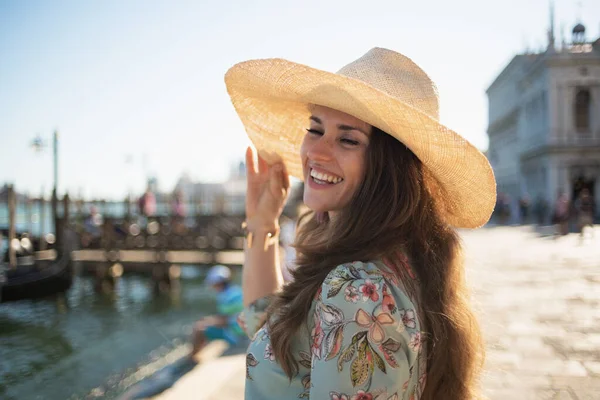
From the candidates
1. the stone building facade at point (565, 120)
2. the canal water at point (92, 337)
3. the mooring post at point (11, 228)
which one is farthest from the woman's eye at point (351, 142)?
the stone building facade at point (565, 120)

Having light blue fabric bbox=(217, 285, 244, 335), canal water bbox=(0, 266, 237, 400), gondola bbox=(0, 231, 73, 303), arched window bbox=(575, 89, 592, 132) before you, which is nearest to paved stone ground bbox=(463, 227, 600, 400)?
light blue fabric bbox=(217, 285, 244, 335)

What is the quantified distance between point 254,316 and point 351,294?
80cm

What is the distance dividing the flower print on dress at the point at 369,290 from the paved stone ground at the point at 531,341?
649 mm

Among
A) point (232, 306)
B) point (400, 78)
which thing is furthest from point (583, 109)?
point (400, 78)

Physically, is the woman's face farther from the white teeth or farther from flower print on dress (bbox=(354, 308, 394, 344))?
flower print on dress (bbox=(354, 308, 394, 344))

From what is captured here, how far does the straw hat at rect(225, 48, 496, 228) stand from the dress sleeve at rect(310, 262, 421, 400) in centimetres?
46

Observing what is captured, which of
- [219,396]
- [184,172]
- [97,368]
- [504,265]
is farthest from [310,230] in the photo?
[184,172]

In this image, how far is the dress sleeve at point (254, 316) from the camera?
1848mm

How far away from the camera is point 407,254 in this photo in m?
1.41

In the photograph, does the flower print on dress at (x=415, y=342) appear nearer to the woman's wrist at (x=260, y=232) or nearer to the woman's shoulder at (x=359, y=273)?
the woman's shoulder at (x=359, y=273)

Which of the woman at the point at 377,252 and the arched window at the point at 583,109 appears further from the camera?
the arched window at the point at 583,109

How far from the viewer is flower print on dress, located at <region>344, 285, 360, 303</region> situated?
3.75 feet

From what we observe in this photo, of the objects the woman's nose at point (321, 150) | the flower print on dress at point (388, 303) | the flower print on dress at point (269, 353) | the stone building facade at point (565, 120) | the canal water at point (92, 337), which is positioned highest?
the stone building facade at point (565, 120)

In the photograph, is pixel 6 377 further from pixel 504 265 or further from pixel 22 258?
pixel 504 265
